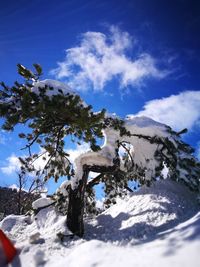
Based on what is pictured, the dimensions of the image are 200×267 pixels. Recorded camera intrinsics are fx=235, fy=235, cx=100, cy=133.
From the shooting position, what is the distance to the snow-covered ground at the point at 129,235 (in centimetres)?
338

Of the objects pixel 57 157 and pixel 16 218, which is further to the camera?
pixel 16 218

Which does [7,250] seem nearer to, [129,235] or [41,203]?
[129,235]

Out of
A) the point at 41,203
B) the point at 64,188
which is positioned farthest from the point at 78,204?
the point at 41,203

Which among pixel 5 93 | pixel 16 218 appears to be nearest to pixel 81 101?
pixel 5 93

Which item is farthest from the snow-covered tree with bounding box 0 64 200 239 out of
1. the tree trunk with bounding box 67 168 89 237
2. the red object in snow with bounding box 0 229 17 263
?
the red object in snow with bounding box 0 229 17 263

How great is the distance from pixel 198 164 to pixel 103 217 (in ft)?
11.9

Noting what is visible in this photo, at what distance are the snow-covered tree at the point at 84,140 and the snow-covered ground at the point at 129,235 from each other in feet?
2.00

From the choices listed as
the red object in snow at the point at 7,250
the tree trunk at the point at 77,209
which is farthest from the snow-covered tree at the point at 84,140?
the red object in snow at the point at 7,250

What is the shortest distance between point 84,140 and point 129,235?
8.83ft

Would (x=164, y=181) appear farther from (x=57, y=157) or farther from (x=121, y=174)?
(x=57, y=157)

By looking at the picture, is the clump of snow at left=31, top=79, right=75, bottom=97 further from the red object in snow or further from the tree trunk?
the red object in snow

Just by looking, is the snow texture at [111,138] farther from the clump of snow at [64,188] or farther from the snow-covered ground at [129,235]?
the snow-covered ground at [129,235]

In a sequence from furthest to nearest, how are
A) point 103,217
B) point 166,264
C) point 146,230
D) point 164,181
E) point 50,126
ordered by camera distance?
point 164,181 < point 103,217 < point 50,126 < point 146,230 < point 166,264

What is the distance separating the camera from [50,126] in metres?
6.62
